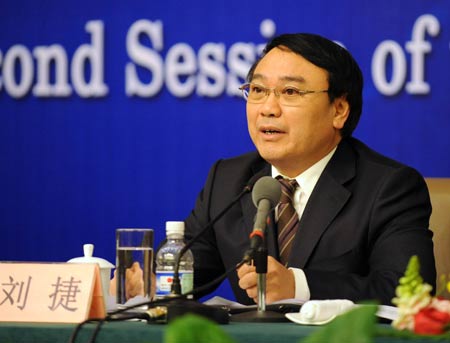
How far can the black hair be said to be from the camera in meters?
2.78

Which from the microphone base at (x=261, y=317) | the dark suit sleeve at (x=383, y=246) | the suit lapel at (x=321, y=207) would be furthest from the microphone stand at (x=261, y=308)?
the suit lapel at (x=321, y=207)

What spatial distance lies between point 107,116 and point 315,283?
6.28 ft

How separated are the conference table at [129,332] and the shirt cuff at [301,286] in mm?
566

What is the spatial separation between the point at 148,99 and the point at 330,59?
1.42 m

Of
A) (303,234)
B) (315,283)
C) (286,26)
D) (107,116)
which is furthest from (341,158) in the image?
(107,116)

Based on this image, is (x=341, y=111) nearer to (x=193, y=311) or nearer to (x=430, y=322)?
(x=193, y=311)

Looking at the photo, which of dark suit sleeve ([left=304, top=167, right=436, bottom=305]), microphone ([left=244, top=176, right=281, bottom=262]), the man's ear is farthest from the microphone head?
the man's ear

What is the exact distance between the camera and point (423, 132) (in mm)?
3840

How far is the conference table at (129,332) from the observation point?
1.61 m

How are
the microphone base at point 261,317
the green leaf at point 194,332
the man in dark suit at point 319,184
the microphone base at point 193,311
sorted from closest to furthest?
the green leaf at point 194,332
the microphone base at point 193,311
the microphone base at point 261,317
the man in dark suit at point 319,184

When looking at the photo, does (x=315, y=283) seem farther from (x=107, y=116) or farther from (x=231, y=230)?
(x=107, y=116)

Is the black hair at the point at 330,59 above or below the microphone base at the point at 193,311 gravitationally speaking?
above

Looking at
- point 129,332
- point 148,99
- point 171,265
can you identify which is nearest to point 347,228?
point 171,265

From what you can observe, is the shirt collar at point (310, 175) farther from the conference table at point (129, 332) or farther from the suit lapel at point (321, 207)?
the conference table at point (129, 332)
